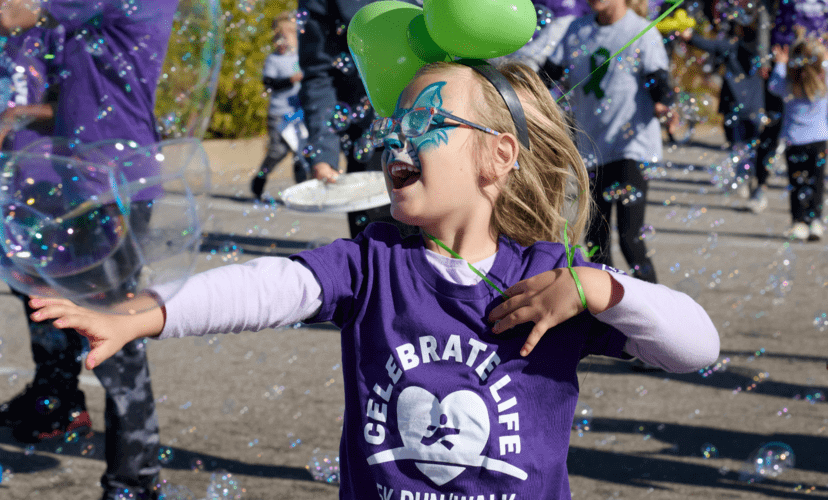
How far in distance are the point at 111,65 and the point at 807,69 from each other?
612cm

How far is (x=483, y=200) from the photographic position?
1860 mm

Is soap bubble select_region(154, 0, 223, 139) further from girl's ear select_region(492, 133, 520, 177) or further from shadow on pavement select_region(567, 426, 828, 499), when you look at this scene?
shadow on pavement select_region(567, 426, 828, 499)

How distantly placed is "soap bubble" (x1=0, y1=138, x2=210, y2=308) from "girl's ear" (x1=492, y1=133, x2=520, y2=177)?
2.22ft

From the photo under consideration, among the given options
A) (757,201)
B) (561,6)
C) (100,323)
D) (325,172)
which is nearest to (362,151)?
(325,172)

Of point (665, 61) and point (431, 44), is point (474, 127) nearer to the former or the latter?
point (431, 44)

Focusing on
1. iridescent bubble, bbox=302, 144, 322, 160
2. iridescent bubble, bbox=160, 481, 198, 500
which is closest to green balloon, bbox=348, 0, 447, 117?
iridescent bubble, bbox=302, 144, 322, 160

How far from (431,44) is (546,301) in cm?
63

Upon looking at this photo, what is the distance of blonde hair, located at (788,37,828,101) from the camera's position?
7055 mm

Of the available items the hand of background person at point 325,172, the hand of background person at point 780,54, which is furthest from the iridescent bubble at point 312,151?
the hand of background person at point 780,54

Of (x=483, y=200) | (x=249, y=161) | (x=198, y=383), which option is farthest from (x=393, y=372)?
(x=249, y=161)

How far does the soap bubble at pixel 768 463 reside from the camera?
3344mm

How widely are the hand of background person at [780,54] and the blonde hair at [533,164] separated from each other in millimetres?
6461

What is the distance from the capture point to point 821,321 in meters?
5.28

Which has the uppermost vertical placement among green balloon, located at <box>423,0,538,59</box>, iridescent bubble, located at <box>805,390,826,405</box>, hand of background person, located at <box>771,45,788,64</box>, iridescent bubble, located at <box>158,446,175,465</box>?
green balloon, located at <box>423,0,538,59</box>
